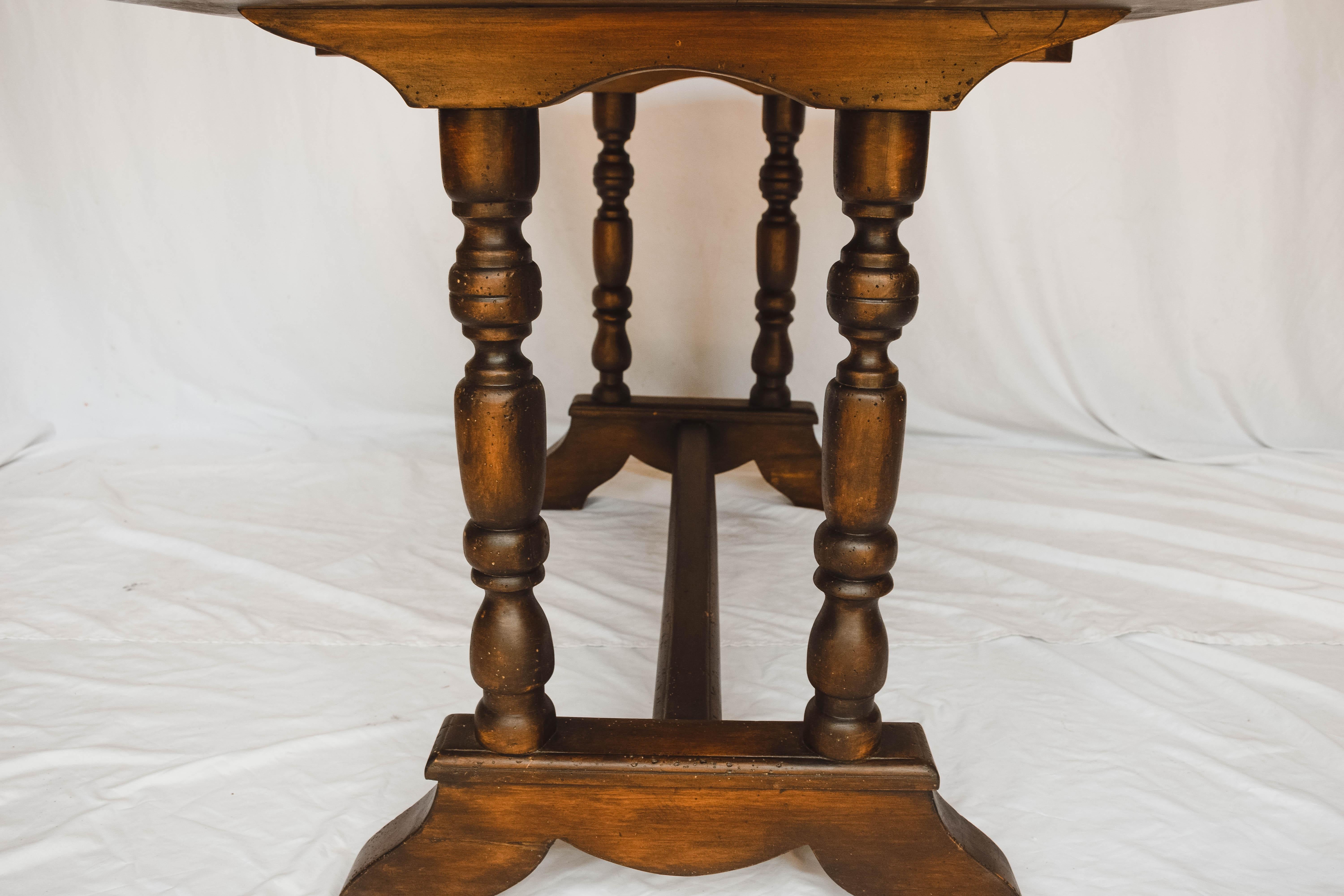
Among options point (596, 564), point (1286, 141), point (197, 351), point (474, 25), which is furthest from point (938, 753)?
point (197, 351)

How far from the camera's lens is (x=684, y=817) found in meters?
1.08

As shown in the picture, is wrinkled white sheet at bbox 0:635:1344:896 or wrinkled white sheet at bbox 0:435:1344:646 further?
wrinkled white sheet at bbox 0:435:1344:646

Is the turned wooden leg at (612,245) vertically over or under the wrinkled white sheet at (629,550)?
over

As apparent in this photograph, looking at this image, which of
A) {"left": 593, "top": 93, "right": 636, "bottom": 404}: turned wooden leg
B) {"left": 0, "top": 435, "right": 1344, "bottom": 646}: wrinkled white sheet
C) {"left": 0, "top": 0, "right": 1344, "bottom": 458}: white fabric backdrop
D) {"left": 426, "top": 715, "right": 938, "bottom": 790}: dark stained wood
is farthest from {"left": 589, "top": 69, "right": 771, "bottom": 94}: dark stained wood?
{"left": 426, "top": 715, "right": 938, "bottom": 790}: dark stained wood

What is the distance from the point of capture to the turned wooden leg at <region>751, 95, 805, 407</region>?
2.09m

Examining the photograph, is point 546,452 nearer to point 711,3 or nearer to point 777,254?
point 711,3

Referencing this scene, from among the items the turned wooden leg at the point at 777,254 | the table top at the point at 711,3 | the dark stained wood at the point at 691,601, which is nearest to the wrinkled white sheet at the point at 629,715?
the dark stained wood at the point at 691,601

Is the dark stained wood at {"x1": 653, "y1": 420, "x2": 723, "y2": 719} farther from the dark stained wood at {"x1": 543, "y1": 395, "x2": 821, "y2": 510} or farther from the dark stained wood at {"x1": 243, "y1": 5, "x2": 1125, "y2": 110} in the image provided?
the dark stained wood at {"x1": 243, "y1": 5, "x2": 1125, "y2": 110}

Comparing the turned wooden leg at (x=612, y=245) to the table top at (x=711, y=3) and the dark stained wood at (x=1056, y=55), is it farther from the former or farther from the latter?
the table top at (x=711, y=3)

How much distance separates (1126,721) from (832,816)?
21.6 inches

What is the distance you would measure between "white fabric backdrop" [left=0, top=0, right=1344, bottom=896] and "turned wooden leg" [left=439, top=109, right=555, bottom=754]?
1.29 ft

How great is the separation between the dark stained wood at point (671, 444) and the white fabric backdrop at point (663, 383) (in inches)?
2.6

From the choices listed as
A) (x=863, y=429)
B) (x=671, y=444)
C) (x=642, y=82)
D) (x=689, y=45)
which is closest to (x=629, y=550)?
(x=671, y=444)

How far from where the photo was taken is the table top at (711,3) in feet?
2.89
